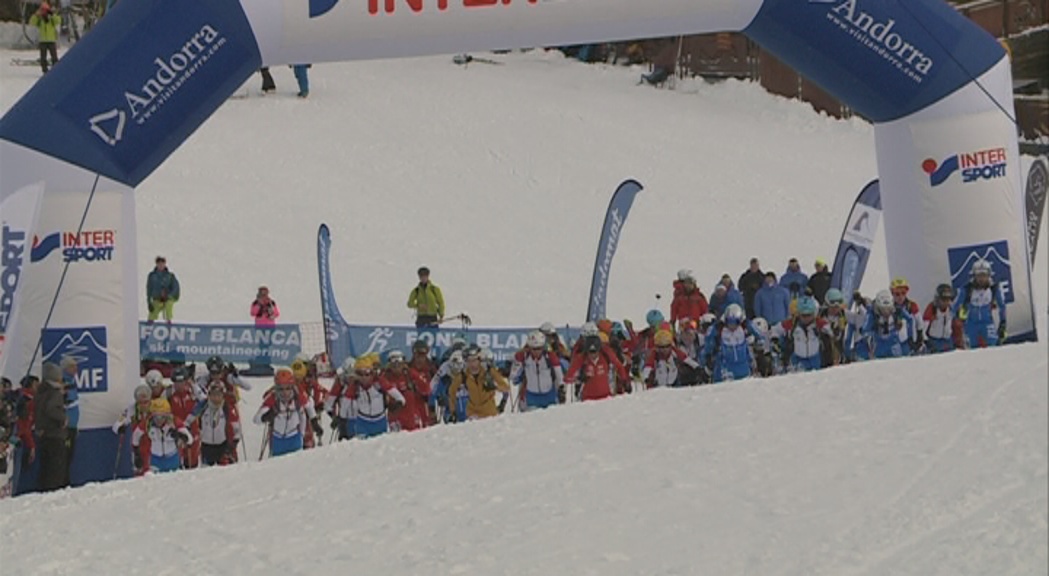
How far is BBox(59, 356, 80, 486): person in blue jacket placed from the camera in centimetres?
1125

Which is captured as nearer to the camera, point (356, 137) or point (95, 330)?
point (95, 330)

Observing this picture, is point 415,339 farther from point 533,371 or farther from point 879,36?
point 879,36

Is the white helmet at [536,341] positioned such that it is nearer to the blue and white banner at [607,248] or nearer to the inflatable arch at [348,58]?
the inflatable arch at [348,58]

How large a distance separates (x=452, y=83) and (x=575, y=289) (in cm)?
907

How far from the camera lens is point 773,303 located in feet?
48.9

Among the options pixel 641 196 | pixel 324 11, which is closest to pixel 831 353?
pixel 324 11

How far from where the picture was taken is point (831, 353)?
1320 cm

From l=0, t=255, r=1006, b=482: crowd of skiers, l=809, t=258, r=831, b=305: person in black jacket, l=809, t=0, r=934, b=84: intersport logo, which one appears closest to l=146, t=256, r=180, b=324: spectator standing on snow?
l=0, t=255, r=1006, b=482: crowd of skiers

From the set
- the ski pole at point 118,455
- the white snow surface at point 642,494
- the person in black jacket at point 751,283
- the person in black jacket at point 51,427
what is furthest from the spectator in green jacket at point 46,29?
the person in black jacket at point 51,427

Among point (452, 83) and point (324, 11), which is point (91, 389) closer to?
point (324, 11)

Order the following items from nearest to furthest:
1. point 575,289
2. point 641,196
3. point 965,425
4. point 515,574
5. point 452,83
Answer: point 515,574, point 965,425, point 575,289, point 641,196, point 452,83

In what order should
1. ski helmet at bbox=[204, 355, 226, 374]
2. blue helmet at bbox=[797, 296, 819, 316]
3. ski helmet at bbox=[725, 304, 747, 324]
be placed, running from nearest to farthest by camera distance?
ski helmet at bbox=[204, 355, 226, 374]
ski helmet at bbox=[725, 304, 747, 324]
blue helmet at bbox=[797, 296, 819, 316]

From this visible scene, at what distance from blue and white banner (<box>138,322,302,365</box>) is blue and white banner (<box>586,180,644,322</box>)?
8.76 feet

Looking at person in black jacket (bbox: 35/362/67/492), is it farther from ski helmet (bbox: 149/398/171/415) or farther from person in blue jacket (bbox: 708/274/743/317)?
person in blue jacket (bbox: 708/274/743/317)
